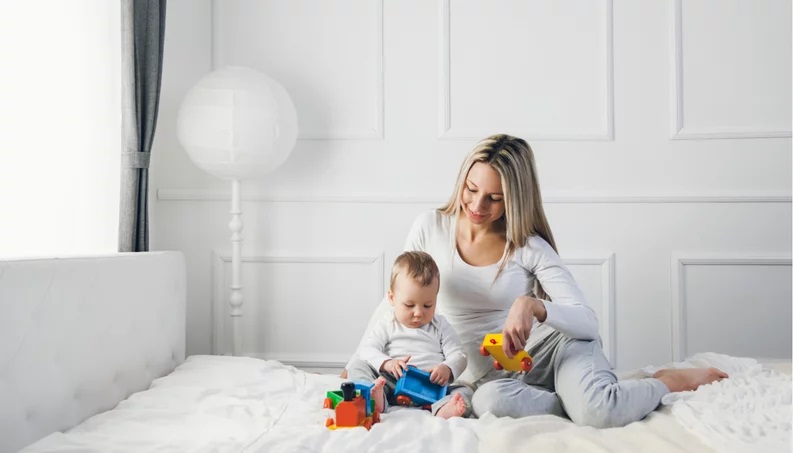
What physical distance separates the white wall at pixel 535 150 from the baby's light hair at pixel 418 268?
2.98 ft

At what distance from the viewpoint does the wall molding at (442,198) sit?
8.80ft

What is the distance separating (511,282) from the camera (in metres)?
1.92

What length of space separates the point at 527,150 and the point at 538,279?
1.19 feet

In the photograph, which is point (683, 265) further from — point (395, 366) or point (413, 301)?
point (395, 366)

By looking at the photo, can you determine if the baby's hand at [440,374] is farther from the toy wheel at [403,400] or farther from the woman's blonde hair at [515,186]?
the woman's blonde hair at [515,186]

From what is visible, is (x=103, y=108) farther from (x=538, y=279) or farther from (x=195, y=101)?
(x=538, y=279)

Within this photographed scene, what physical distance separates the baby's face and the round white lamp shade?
88 centimetres

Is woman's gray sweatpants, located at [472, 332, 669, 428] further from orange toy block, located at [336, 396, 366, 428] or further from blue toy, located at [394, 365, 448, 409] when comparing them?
orange toy block, located at [336, 396, 366, 428]

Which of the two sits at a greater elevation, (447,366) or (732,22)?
(732,22)

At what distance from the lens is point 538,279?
6.36 feet

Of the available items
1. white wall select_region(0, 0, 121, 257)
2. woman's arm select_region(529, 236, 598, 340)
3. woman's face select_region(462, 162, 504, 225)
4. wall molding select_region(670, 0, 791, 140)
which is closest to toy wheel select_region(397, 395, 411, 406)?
woman's arm select_region(529, 236, 598, 340)

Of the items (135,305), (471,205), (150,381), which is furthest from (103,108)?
(471,205)

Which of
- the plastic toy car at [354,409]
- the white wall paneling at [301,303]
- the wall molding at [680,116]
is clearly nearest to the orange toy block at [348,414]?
the plastic toy car at [354,409]

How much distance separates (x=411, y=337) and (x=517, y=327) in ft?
1.16
